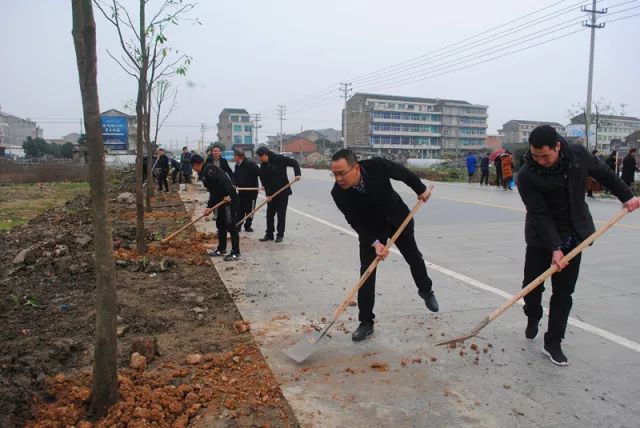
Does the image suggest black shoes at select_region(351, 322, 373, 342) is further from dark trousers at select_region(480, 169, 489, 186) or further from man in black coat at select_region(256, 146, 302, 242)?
dark trousers at select_region(480, 169, 489, 186)

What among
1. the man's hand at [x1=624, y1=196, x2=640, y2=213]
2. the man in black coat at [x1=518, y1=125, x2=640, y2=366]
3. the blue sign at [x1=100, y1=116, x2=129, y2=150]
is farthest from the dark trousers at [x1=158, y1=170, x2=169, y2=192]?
the man's hand at [x1=624, y1=196, x2=640, y2=213]

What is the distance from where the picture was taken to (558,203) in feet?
11.8

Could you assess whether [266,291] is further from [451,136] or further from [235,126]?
[235,126]

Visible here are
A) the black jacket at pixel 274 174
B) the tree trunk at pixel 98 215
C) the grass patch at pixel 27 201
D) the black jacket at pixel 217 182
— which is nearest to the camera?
the tree trunk at pixel 98 215

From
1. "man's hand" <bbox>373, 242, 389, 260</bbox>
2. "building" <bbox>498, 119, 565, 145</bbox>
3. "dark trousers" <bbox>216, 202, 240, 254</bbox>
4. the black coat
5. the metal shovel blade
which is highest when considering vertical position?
"building" <bbox>498, 119, 565, 145</bbox>

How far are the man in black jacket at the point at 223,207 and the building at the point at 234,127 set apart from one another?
94907mm

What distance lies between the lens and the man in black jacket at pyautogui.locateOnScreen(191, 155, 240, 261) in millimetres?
7133

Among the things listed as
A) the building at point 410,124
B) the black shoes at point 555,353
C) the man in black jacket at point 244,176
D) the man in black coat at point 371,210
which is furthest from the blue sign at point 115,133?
the building at point 410,124

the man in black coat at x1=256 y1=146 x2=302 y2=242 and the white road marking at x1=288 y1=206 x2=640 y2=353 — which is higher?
the man in black coat at x1=256 y1=146 x2=302 y2=242

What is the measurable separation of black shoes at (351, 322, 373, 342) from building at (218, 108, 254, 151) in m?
98.6

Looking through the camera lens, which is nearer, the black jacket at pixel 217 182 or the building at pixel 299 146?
the black jacket at pixel 217 182

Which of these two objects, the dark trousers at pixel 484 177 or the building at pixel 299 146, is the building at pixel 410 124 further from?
the dark trousers at pixel 484 177

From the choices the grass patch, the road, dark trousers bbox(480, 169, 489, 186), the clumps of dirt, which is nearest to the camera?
the clumps of dirt

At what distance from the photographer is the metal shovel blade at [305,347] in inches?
142
